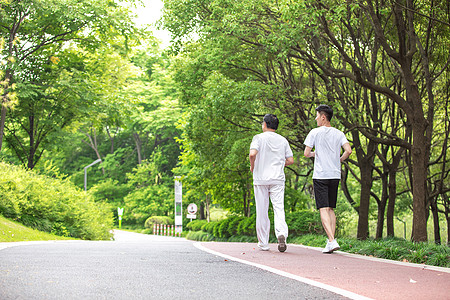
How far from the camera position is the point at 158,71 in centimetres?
4675

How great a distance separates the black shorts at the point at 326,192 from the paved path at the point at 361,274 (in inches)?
30.0

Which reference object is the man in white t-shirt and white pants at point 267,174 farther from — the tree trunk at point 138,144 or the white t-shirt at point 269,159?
the tree trunk at point 138,144

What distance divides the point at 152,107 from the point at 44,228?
32.3 m

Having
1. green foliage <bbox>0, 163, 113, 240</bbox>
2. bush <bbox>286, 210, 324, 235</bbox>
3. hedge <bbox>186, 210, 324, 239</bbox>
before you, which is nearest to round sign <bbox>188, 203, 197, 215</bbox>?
hedge <bbox>186, 210, 324, 239</bbox>

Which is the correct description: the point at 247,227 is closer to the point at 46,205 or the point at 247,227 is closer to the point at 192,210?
the point at 46,205

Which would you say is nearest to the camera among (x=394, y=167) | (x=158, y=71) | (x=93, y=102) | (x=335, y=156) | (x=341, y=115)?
(x=335, y=156)

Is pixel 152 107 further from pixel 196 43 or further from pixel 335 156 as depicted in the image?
pixel 335 156

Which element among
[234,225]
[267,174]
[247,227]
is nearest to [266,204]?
[267,174]

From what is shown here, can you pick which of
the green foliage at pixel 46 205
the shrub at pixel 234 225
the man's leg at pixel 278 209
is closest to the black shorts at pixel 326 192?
the man's leg at pixel 278 209

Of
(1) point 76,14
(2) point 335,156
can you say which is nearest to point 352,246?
(2) point 335,156

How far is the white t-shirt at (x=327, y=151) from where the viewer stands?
8.09 m

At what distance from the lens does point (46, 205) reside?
51.6 ft

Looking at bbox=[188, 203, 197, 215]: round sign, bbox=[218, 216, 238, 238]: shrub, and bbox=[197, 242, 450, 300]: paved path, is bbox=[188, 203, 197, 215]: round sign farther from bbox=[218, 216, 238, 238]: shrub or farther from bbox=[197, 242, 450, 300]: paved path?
bbox=[197, 242, 450, 300]: paved path

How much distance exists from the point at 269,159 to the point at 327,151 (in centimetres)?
89
